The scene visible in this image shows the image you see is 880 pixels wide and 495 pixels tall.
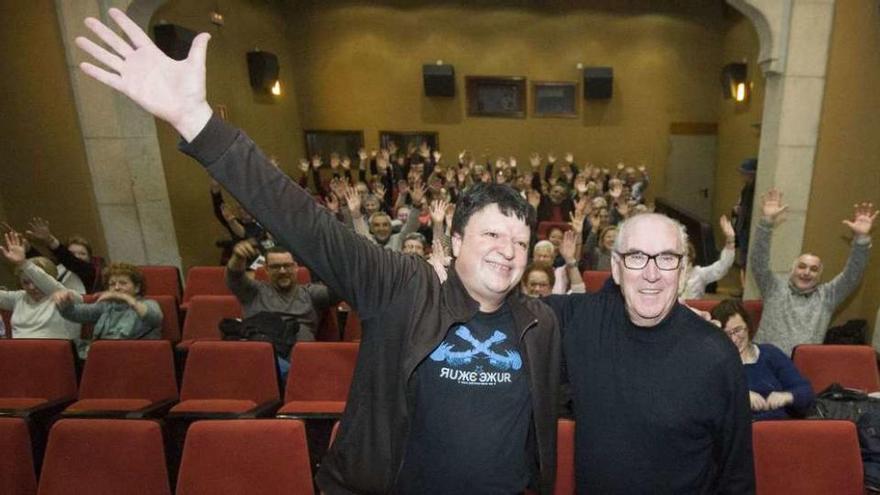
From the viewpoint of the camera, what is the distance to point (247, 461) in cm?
174

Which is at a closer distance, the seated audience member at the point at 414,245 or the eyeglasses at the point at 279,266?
the eyeglasses at the point at 279,266

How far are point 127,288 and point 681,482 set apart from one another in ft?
10.2

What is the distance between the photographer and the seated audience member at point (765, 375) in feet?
6.54

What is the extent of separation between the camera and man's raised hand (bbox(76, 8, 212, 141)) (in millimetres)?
837

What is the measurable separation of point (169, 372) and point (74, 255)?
1.96 metres

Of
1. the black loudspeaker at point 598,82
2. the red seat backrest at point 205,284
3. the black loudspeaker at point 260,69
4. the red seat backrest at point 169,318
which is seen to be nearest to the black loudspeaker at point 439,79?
the black loudspeaker at point 598,82

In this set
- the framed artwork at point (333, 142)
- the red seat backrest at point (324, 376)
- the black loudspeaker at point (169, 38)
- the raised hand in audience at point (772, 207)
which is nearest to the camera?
the red seat backrest at point (324, 376)

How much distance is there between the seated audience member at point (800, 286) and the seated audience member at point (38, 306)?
13.8 ft

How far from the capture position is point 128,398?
259 cm

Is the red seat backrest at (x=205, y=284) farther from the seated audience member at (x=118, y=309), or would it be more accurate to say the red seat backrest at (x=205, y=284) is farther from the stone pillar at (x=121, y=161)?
the seated audience member at (x=118, y=309)

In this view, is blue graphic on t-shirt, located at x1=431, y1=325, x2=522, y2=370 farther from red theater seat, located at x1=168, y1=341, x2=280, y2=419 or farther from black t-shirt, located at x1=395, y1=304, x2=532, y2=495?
red theater seat, located at x1=168, y1=341, x2=280, y2=419

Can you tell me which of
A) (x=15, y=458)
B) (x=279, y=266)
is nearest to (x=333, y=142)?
(x=279, y=266)

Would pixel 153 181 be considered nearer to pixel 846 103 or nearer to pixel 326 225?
pixel 326 225

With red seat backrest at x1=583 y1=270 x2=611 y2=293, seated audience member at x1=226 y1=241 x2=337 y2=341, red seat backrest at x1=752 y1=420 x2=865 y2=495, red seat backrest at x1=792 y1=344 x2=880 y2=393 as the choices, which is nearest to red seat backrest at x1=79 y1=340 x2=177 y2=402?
seated audience member at x1=226 y1=241 x2=337 y2=341
